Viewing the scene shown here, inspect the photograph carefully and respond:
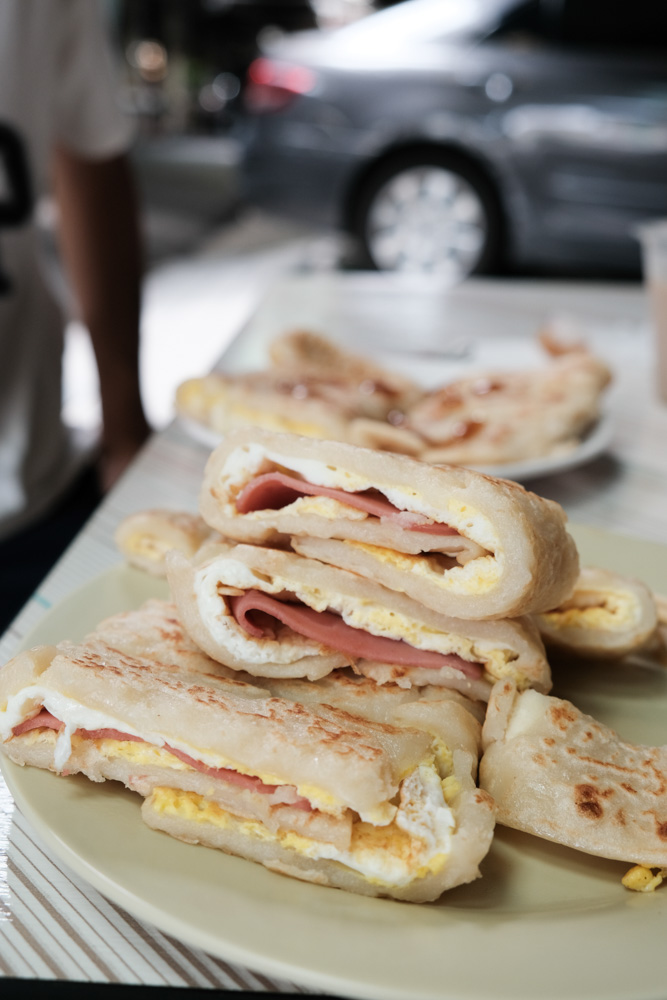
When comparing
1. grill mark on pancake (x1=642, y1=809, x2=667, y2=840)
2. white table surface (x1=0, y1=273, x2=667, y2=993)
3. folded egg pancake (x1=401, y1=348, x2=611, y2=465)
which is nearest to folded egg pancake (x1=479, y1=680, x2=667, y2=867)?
grill mark on pancake (x1=642, y1=809, x2=667, y2=840)

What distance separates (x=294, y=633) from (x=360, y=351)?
158 cm

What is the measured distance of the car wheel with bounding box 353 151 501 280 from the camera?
6.31m

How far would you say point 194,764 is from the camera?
906mm

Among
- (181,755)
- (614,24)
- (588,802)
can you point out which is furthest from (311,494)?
(614,24)

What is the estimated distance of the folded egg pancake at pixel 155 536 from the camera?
4.35 feet

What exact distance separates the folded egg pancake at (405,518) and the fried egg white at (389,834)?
201 millimetres

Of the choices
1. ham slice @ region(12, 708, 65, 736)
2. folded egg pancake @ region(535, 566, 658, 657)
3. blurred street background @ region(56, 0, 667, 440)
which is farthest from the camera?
blurred street background @ region(56, 0, 667, 440)

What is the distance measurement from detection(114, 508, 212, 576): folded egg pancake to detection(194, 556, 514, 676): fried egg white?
0.28 metres

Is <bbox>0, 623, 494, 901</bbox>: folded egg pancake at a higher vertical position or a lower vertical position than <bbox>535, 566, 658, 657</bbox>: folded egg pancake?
higher

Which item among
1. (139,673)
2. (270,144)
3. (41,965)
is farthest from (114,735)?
(270,144)

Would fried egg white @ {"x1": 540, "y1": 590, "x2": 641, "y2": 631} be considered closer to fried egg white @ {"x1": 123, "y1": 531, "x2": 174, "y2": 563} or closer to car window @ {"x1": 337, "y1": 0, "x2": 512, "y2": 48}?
fried egg white @ {"x1": 123, "y1": 531, "x2": 174, "y2": 563}

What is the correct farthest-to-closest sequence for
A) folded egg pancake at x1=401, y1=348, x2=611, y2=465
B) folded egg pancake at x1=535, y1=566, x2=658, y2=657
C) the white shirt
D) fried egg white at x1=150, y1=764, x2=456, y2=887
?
the white shirt → folded egg pancake at x1=401, y1=348, x2=611, y2=465 → folded egg pancake at x1=535, y1=566, x2=658, y2=657 → fried egg white at x1=150, y1=764, x2=456, y2=887

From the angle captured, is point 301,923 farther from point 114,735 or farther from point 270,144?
point 270,144

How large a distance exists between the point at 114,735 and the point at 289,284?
248cm
